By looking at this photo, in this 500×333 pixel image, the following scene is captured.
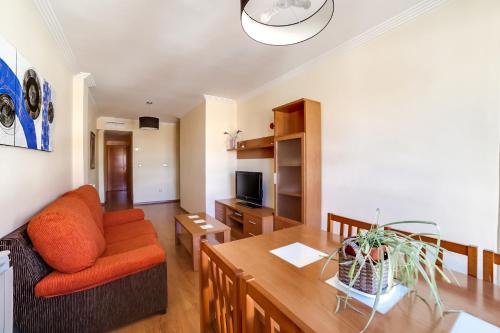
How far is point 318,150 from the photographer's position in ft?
8.45

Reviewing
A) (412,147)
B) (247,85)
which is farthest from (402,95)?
(247,85)

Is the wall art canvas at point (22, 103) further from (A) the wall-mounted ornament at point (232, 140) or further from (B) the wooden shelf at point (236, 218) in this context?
(A) the wall-mounted ornament at point (232, 140)

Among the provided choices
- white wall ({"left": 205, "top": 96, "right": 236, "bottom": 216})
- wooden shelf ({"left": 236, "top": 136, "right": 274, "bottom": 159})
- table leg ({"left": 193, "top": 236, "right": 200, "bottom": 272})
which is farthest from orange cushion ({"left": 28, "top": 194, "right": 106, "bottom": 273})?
white wall ({"left": 205, "top": 96, "right": 236, "bottom": 216})

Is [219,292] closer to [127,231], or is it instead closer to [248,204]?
[127,231]

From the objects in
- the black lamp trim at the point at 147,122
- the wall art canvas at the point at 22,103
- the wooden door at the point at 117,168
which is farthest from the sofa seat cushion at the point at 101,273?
the wooden door at the point at 117,168

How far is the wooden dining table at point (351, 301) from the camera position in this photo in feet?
2.26

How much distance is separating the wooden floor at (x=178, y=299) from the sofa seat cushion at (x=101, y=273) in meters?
0.47

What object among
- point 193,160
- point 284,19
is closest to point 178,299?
point 284,19

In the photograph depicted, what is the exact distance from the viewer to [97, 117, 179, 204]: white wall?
613cm

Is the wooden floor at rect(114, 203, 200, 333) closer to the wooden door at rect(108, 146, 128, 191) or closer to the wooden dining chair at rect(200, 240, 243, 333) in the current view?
the wooden dining chair at rect(200, 240, 243, 333)

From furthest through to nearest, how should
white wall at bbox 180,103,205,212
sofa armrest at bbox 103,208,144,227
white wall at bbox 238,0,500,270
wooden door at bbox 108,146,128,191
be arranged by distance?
wooden door at bbox 108,146,128,191 → white wall at bbox 180,103,205,212 → sofa armrest at bbox 103,208,144,227 → white wall at bbox 238,0,500,270

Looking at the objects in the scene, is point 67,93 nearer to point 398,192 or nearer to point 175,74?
point 175,74

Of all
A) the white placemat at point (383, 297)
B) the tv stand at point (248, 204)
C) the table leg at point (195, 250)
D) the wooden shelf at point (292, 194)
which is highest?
the wooden shelf at point (292, 194)

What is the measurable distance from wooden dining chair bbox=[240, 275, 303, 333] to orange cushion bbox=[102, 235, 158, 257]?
172 cm
